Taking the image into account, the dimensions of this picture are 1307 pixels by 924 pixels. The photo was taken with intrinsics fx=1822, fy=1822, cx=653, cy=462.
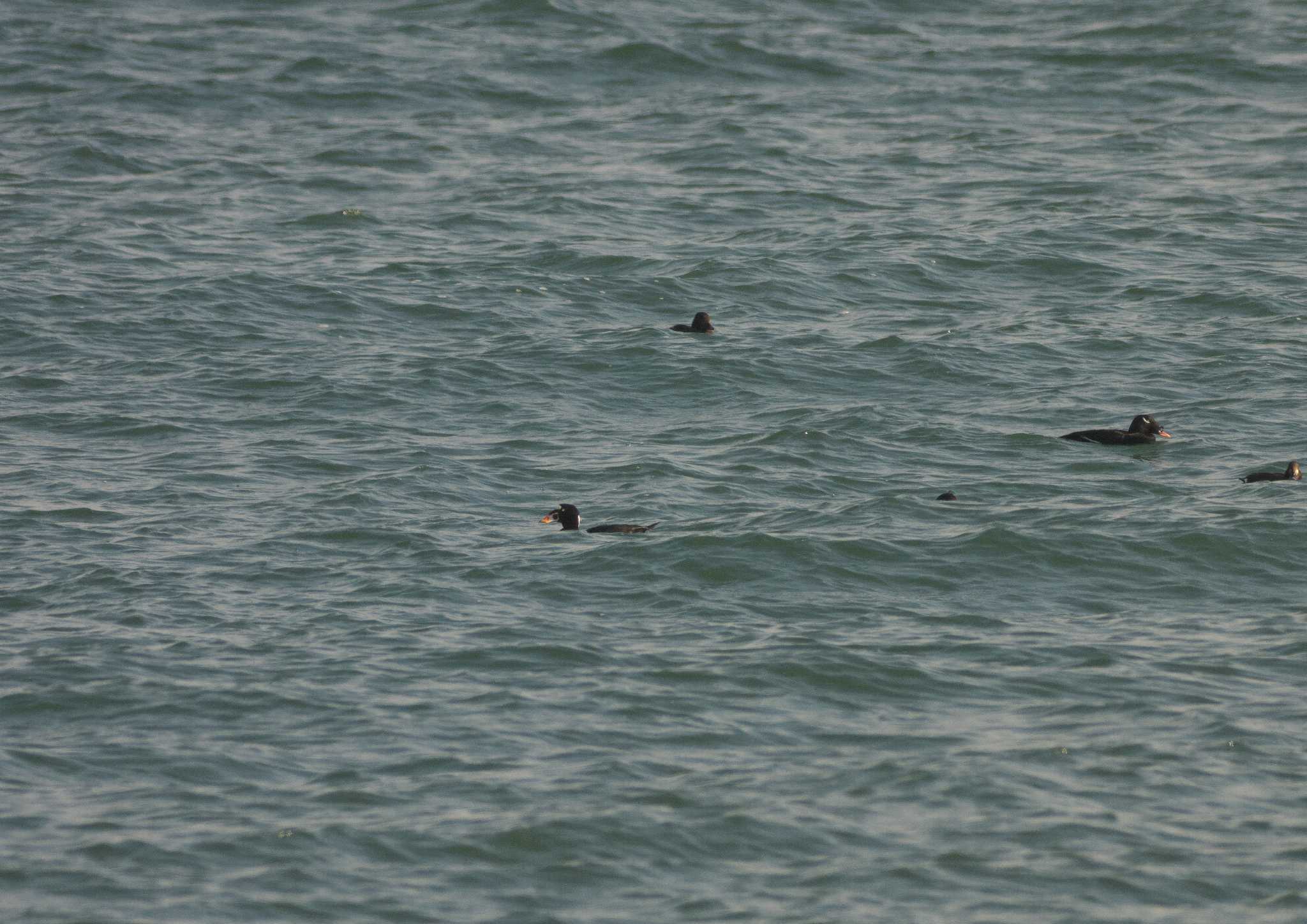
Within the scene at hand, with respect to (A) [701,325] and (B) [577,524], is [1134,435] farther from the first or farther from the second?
(A) [701,325]

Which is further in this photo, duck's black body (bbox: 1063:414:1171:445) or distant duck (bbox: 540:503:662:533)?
duck's black body (bbox: 1063:414:1171:445)

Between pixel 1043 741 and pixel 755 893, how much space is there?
8.84 feet

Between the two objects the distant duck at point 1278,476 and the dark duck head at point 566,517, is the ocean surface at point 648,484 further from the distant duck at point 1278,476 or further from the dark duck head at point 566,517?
the dark duck head at point 566,517

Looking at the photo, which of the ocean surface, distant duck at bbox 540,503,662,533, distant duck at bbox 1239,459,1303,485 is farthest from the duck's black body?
distant duck at bbox 540,503,662,533

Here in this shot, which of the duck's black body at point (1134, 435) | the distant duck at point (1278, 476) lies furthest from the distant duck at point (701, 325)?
the distant duck at point (1278, 476)

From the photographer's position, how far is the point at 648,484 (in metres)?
17.6

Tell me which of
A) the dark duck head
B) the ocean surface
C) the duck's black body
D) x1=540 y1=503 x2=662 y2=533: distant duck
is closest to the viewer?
the ocean surface

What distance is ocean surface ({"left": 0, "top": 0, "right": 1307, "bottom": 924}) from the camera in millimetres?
10734

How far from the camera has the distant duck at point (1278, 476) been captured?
16984mm

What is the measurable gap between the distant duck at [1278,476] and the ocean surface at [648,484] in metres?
0.24

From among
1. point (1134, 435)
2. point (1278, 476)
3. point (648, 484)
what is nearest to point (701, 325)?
point (648, 484)

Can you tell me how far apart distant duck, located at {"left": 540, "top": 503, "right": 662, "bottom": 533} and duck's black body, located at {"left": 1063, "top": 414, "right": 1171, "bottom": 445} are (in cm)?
491

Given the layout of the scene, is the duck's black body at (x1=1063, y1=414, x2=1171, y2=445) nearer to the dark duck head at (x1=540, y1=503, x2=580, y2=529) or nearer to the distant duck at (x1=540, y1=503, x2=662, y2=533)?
the distant duck at (x1=540, y1=503, x2=662, y2=533)

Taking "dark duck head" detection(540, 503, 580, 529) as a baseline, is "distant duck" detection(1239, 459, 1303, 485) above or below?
above
